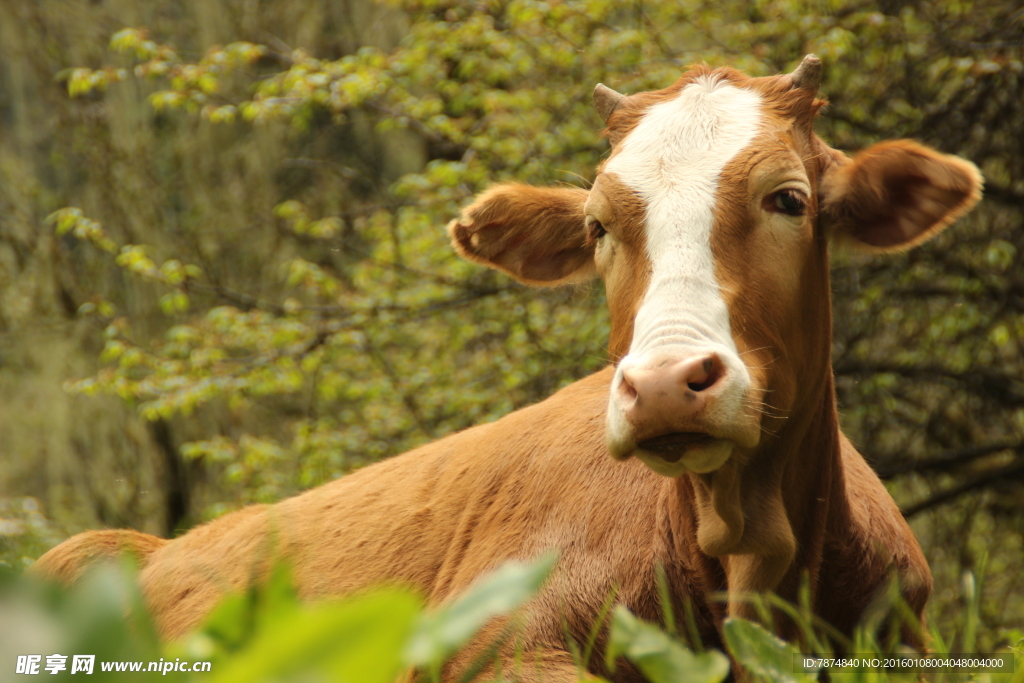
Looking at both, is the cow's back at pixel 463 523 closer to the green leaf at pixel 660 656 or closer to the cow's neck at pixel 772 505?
the cow's neck at pixel 772 505

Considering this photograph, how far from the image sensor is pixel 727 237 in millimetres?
2695

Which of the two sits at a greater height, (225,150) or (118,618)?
(118,618)

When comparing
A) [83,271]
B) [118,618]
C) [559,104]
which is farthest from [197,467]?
[118,618]

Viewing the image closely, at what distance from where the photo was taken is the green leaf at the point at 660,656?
1.32 metres

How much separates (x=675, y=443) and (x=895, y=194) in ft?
4.00

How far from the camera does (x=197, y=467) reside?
35.8ft

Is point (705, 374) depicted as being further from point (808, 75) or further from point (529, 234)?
point (529, 234)

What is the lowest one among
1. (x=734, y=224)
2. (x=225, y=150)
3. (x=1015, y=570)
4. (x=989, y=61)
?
(x=1015, y=570)

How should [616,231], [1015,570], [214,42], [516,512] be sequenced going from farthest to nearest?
1. [214,42]
2. [1015,570]
3. [516,512]
4. [616,231]

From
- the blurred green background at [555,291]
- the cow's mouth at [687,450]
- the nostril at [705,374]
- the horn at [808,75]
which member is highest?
the horn at [808,75]

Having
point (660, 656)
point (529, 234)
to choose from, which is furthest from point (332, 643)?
point (529, 234)

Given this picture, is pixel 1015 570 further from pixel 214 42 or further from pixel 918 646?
pixel 214 42

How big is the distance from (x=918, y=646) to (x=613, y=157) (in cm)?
173

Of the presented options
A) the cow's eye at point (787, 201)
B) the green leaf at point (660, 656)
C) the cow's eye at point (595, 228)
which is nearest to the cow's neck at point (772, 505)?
the cow's eye at point (787, 201)
